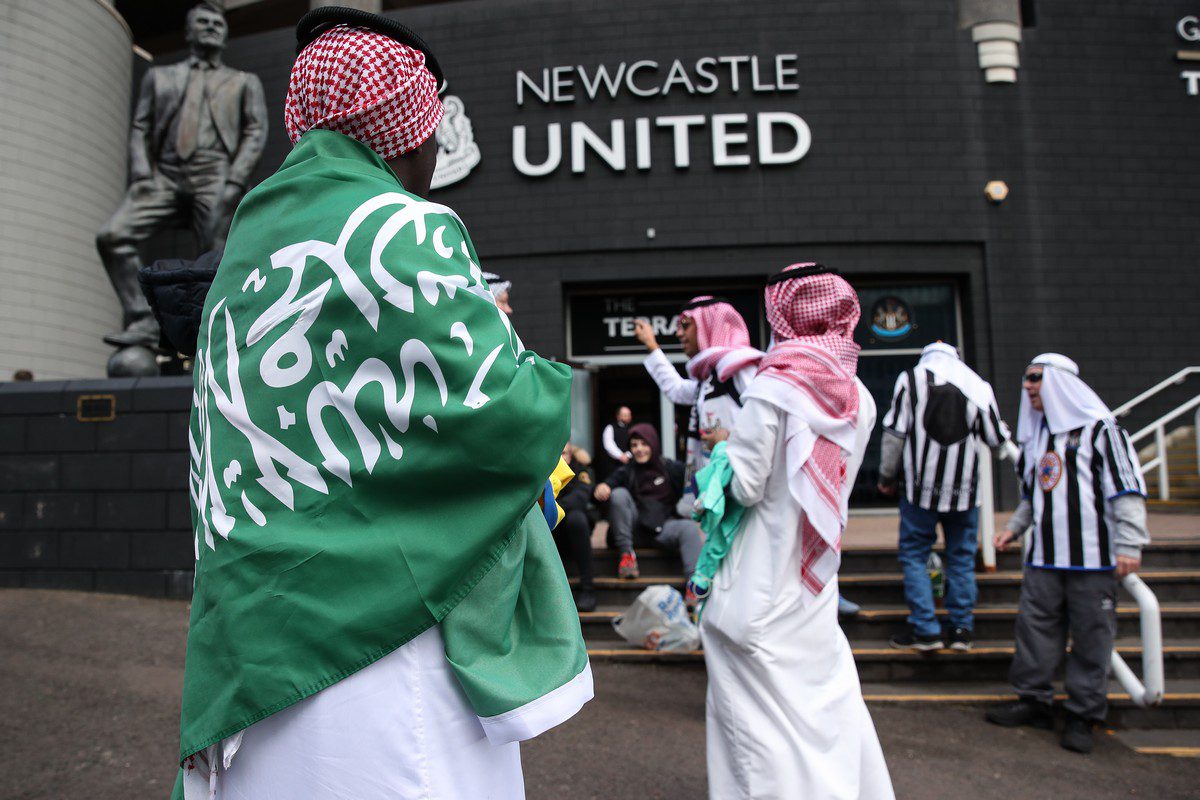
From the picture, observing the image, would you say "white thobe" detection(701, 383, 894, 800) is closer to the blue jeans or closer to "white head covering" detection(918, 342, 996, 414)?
the blue jeans

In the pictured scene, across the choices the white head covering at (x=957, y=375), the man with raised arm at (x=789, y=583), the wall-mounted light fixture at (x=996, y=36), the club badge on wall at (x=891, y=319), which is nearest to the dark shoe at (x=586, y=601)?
the white head covering at (x=957, y=375)

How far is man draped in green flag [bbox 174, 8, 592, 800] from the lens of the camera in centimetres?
126

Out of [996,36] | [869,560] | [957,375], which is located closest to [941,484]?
[957,375]

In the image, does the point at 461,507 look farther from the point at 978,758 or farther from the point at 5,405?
the point at 5,405

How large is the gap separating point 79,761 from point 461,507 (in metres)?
3.57

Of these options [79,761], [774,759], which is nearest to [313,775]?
[774,759]

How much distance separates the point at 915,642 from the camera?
18.9 feet

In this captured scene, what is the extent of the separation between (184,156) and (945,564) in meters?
6.56

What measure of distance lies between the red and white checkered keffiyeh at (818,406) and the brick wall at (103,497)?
4.64 metres

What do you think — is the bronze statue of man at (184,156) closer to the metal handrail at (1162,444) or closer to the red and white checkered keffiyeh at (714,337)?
the red and white checkered keffiyeh at (714,337)

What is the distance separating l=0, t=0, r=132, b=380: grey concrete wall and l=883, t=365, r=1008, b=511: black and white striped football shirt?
33.4ft

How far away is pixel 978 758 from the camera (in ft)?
14.8

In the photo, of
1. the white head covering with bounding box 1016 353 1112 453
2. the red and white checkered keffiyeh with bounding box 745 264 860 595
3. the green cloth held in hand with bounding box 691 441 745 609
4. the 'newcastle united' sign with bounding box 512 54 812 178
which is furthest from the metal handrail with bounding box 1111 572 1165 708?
the 'newcastle united' sign with bounding box 512 54 812 178

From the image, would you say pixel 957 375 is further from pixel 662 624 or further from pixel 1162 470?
pixel 1162 470
